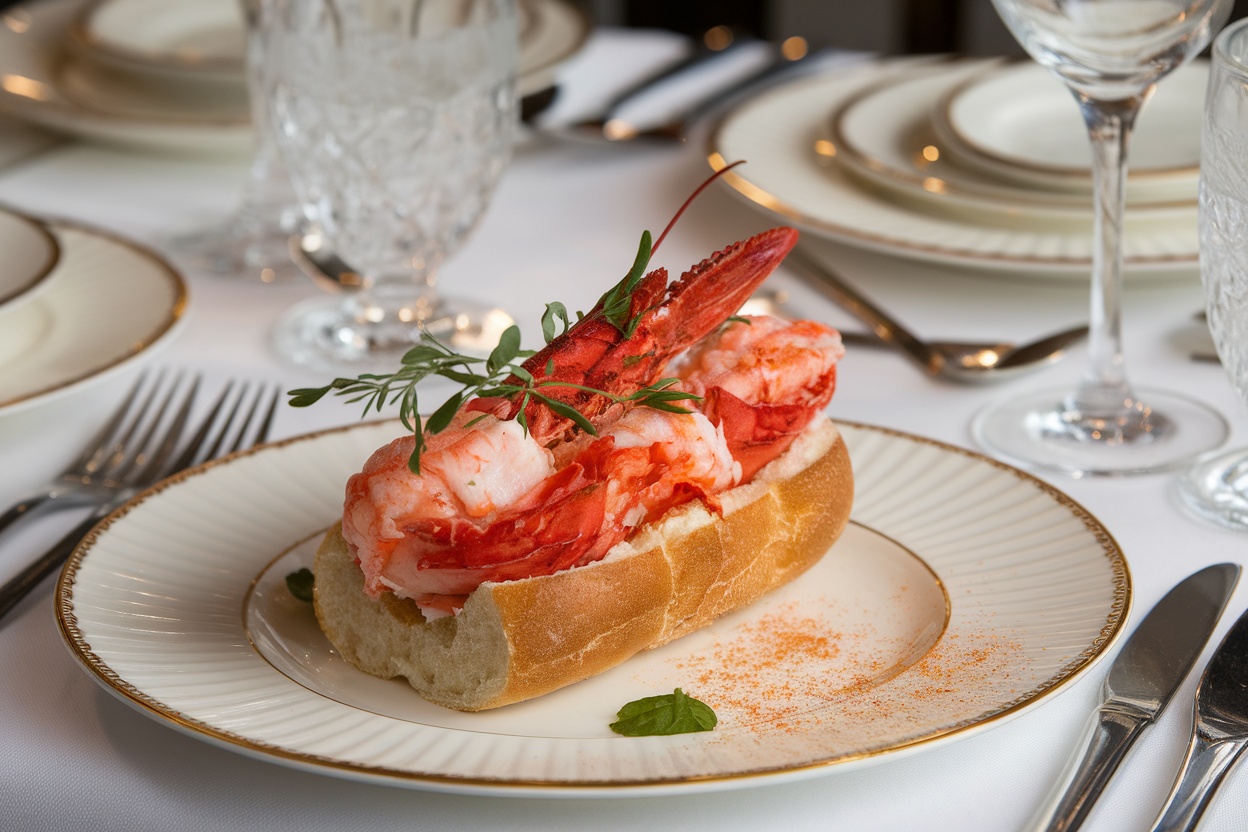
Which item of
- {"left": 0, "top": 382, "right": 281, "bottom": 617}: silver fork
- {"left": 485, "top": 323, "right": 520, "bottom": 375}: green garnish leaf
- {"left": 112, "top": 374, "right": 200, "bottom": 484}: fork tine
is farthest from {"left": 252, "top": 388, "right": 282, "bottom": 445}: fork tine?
{"left": 485, "top": 323, "right": 520, "bottom": 375}: green garnish leaf

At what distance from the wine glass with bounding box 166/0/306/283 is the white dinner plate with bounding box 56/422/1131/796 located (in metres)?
0.89

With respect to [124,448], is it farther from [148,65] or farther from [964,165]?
[964,165]

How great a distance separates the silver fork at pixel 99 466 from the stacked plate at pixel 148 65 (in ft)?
3.11

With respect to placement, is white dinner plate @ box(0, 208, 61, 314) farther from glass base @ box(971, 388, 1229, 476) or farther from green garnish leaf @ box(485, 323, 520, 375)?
glass base @ box(971, 388, 1229, 476)

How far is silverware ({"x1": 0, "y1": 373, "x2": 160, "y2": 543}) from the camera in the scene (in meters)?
1.59

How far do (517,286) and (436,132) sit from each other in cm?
33

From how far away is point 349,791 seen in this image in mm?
1135

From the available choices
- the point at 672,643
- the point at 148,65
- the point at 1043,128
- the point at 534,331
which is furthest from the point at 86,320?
the point at 1043,128

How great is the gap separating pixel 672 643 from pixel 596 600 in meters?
0.15

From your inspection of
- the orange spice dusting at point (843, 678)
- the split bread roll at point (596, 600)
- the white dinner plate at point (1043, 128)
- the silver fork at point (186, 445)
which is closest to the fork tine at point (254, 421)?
the silver fork at point (186, 445)

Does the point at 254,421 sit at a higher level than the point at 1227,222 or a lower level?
lower

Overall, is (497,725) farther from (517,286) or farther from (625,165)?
(625,165)

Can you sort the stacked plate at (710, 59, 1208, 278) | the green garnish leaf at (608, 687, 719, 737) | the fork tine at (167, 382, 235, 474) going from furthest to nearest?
1. the stacked plate at (710, 59, 1208, 278)
2. the fork tine at (167, 382, 235, 474)
3. the green garnish leaf at (608, 687, 719, 737)

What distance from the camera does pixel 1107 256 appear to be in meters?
1.75
